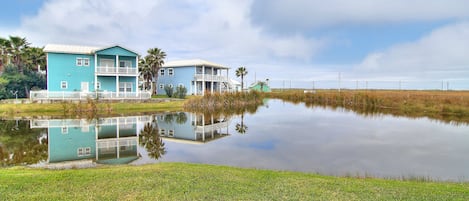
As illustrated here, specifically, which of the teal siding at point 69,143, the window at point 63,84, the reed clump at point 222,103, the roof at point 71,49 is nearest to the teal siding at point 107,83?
the roof at point 71,49

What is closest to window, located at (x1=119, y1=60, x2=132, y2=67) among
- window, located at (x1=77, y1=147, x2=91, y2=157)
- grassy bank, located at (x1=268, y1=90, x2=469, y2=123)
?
window, located at (x1=77, y1=147, x2=91, y2=157)

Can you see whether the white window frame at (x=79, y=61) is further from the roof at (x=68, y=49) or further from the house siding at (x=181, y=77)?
the house siding at (x=181, y=77)

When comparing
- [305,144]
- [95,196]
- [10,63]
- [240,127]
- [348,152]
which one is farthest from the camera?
[10,63]

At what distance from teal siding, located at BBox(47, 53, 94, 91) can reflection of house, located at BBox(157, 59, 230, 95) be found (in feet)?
46.0

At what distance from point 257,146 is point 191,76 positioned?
31.0 m

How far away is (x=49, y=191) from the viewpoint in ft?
17.9

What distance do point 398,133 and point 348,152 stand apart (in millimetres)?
6983

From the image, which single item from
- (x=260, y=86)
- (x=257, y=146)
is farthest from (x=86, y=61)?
(x=260, y=86)

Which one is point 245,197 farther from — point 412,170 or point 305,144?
point 305,144

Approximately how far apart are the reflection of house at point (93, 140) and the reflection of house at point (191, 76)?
22.1m

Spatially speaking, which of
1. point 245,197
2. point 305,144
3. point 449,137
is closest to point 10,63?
point 305,144

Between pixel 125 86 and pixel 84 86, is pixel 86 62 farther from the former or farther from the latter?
pixel 125 86

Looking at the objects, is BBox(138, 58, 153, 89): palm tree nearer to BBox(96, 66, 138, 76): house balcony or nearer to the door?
BBox(96, 66, 138, 76): house balcony

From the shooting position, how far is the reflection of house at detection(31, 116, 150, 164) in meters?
10.9
